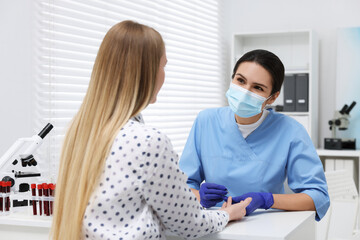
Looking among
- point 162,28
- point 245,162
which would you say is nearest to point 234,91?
point 245,162

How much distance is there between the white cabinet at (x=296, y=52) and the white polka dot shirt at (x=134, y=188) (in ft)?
9.82

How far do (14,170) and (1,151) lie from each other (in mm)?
461

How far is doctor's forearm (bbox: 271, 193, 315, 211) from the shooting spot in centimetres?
157

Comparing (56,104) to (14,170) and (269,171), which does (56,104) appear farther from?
(269,171)

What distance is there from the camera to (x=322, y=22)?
165 inches

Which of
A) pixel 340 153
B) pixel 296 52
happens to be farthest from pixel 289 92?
pixel 340 153

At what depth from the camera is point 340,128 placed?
389 centimetres

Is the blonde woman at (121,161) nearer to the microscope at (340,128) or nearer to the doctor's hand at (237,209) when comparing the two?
the doctor's hand at (237,209)

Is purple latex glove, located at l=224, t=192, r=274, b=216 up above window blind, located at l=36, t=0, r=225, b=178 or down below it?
below

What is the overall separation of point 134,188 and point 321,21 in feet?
11.7

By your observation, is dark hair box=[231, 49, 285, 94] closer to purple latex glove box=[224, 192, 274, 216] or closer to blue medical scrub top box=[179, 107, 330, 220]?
blue medical scrub top box=[179, 107, 330, 220]

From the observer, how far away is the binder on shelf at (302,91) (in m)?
3.95

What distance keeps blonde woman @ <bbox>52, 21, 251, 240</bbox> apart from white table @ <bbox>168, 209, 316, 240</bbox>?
A: 0.16m

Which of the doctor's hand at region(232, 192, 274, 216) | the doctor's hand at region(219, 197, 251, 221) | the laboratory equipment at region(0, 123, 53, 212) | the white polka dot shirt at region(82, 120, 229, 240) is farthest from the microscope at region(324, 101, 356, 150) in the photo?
the white polka dot shirt at region(82, 120, 229, 240)
